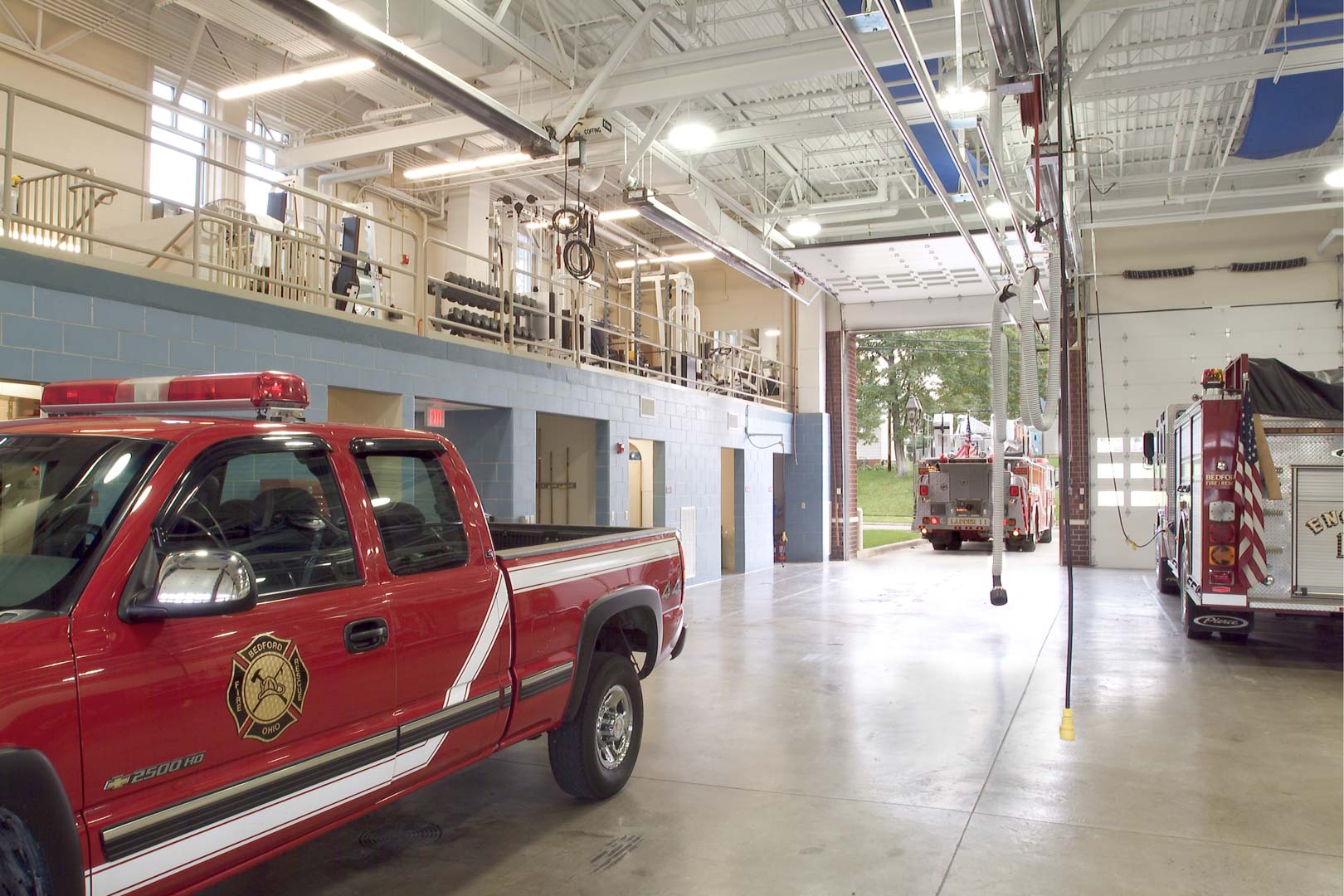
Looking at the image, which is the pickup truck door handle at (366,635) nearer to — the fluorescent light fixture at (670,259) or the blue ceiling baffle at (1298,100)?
the blue ceiling baffle at (1298,100)

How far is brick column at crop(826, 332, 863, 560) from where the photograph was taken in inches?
871

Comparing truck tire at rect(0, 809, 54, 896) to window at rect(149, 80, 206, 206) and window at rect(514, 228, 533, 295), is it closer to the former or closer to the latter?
window at rect(149, 80, 206, 206)

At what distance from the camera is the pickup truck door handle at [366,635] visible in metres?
3.37

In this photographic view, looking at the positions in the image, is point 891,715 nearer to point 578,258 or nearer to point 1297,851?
point 1297,851

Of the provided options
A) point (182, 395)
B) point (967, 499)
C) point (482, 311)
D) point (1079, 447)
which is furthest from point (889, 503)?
point (182, 395)

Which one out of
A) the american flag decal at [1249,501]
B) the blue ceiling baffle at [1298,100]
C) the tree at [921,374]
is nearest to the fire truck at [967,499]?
the blue ceiling baffle at [1298,100]

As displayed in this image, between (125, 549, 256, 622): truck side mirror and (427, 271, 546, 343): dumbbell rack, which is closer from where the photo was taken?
(125, 549, 256, 622): truck side mirror

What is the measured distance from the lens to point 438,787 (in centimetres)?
558

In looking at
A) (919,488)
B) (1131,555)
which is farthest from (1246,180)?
(919,488)

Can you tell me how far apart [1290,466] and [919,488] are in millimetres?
15806

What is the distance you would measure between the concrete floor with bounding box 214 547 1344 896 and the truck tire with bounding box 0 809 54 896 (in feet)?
5.99

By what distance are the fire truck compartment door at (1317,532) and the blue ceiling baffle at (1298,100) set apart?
15.1 ft

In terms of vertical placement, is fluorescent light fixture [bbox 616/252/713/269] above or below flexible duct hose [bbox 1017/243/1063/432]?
above

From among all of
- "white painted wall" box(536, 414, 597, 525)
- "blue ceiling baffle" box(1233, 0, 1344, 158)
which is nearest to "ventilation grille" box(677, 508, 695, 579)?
Result: "white painted wall" box(536, 414, 597, 525)
